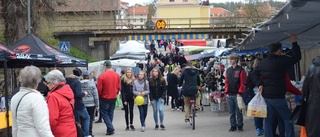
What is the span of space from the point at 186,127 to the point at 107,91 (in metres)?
2.82

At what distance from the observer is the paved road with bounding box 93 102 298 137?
15289mm

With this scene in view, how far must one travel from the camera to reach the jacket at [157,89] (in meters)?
16.2

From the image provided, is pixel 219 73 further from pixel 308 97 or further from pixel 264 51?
pixel 308 97

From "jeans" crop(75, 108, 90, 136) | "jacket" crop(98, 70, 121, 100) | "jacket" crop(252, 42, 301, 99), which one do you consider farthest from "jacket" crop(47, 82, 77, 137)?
"jacket" crop(98, 70, 121, 100)

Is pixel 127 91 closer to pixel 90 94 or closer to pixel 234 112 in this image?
pixel 90 94

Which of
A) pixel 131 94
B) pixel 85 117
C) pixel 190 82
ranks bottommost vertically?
pixel 85 117

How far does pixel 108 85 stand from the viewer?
15.7 metres

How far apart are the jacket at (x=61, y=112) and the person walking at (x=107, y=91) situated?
7158 mm

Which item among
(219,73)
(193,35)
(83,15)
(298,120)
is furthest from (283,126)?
(83,15)

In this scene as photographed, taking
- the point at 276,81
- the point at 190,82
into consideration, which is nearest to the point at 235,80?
the point at 190,82

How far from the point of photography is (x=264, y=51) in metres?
20.1

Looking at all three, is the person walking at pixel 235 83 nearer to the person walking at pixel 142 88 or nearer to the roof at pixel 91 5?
the person walking at pixel 142 88

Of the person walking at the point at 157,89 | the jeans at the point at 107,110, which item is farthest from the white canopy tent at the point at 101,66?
the jeans at the point at 107,110

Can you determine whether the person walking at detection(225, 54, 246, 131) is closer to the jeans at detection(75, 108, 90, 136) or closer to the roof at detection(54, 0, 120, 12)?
the jeans at detection(75, 108, 90, 136)
